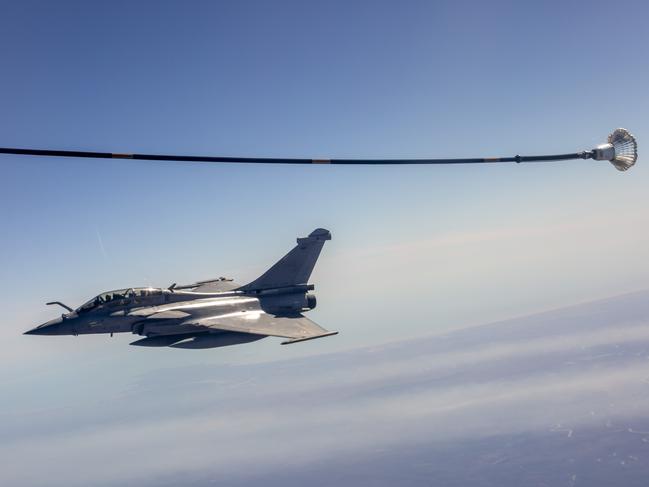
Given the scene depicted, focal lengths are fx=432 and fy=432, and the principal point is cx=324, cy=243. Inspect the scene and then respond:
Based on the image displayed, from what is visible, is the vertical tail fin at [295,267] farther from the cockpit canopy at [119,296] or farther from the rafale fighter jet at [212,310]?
the cockpit canopy at [119,296]

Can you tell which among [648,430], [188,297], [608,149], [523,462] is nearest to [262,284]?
[188,297]

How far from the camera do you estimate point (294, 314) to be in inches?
1129

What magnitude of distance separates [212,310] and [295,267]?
6.12 meters

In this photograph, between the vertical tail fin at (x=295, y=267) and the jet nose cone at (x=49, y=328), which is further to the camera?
the vertical tail fin at (x=295, y=267)

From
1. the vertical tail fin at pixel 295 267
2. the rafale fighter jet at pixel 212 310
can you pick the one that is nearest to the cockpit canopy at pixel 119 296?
the rafale fighter jet at pixel 212 310

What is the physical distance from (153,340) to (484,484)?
191831mm

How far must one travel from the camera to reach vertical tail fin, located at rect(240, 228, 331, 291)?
29.2 m

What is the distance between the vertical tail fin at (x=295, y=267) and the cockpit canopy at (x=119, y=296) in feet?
20.4

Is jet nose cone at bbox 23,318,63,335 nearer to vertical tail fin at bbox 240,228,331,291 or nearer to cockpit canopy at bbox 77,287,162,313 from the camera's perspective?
cockpit canopy at bbox 77,287,162,313

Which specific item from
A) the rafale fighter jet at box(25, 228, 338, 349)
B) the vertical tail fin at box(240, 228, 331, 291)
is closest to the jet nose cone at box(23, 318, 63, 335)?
the rafale fighter jet at box(25, 228, 338, 349)

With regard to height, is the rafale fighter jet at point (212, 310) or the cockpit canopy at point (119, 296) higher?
the cockpit canopy at point (119, 296)

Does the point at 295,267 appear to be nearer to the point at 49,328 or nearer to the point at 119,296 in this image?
the point at 119,296

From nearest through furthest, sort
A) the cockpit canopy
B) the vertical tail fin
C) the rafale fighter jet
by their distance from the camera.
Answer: the rafale fighter jet → the cockpit canopy → the vertical tail fin

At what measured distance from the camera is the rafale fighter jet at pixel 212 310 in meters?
25.9
